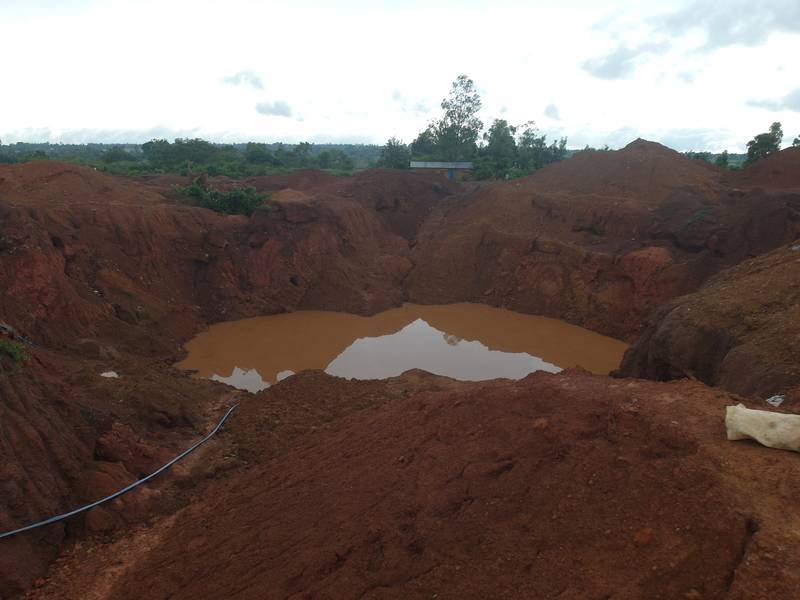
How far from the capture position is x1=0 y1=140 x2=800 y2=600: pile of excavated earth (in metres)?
3.82

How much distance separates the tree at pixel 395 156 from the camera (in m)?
37.9

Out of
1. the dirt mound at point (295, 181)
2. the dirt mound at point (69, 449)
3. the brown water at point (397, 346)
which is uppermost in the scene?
the dirt mound at point (295, 181)

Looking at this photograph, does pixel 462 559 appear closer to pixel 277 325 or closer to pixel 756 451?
pixel 756 451

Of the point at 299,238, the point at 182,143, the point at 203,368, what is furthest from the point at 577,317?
the point at 182,143

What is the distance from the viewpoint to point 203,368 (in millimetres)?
13992

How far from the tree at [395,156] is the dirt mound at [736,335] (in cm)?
2909

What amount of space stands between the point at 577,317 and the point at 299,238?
415 inches

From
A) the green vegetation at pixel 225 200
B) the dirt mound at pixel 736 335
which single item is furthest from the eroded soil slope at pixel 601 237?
the green vegetation at pixel 225 200

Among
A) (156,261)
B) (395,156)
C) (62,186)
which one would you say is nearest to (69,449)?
(156,261)

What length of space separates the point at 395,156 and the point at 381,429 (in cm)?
3301

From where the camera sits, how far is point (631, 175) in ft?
79.4

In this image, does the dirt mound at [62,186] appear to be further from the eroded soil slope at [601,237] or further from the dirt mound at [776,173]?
the dirt mound at [776,173]

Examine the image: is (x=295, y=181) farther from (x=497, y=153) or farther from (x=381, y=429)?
(x=381, y=429)

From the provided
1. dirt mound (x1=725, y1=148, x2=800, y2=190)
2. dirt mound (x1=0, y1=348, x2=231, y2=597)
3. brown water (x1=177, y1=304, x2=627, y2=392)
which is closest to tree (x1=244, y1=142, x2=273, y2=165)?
brown water (x1=177, y1=304, x2=627, y2=392)
